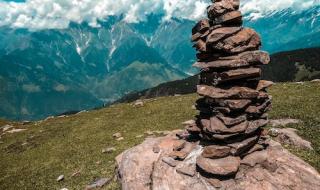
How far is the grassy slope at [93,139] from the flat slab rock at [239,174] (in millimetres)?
3406

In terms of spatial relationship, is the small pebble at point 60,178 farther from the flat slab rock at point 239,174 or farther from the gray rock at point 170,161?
the gray rock at point 170,161

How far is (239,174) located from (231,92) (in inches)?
189

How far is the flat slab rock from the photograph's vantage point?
70.3 feet

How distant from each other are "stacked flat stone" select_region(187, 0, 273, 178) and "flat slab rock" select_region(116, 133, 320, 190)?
1.88 ft

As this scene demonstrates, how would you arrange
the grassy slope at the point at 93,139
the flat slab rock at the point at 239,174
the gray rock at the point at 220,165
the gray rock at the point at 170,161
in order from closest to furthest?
the gray rock at the point at 220,165
the flat slab rock at the point at 239,174
the gray rock at the point at 170,161
the grassy slope at the point at 93,139

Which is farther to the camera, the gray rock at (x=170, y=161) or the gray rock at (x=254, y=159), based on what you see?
the gray rock at (x=170, y=161)

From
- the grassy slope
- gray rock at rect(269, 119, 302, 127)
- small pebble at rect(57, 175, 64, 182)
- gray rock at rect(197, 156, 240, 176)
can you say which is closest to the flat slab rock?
gray rock at rect(197, 156, 240, 176)

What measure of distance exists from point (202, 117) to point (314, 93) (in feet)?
93.4

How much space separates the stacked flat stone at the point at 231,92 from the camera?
2236cm

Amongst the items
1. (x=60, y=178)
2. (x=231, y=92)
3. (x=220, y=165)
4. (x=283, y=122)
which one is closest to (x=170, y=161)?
(x=220, y=165)

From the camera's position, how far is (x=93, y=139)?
4469 centimetres

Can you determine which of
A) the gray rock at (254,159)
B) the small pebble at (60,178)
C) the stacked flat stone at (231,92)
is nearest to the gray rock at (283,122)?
the stacked flat stone at (231,92)

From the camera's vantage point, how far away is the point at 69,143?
148 feet

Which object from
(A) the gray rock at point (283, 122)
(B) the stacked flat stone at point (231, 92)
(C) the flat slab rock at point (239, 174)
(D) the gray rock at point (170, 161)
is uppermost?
(B) the stacked flat stone at point (231, 92)
